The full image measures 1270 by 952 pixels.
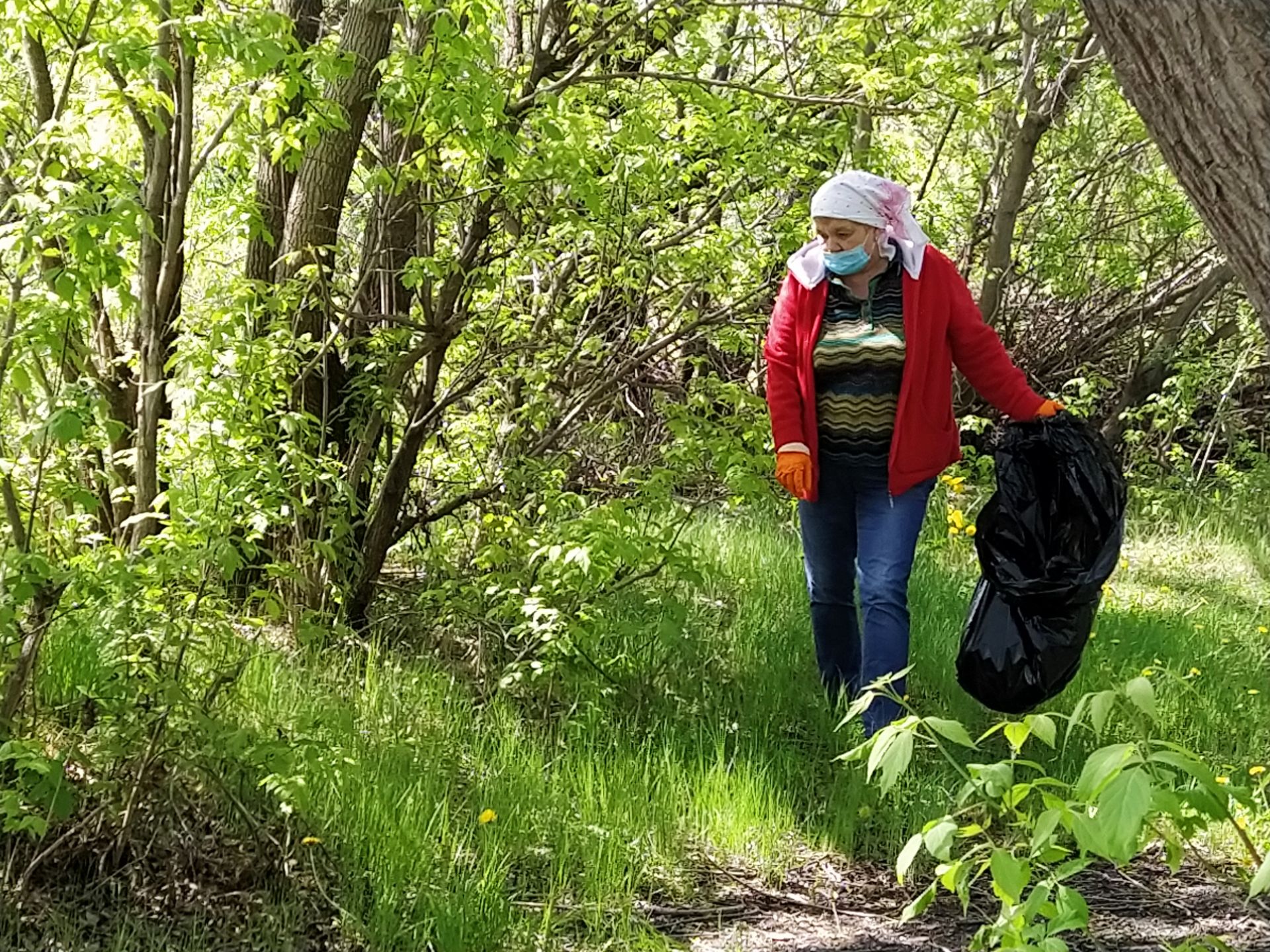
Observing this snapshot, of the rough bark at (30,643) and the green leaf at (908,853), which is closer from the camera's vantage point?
the green leaf at (908,853)

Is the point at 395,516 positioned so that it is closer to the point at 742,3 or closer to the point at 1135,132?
the point at 742,3

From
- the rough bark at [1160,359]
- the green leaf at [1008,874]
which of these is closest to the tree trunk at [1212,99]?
the green leaf at [1008,874]

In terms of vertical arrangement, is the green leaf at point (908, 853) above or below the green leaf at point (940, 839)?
below

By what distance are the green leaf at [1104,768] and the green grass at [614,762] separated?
1406 millimetres

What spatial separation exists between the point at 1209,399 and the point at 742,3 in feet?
17.6

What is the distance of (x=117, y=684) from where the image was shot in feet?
8.59

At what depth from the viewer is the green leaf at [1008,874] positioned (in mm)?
1421

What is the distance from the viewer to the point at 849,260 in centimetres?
338

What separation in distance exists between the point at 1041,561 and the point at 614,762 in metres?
1.28

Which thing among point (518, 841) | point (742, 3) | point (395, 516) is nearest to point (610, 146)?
point (742, 3)

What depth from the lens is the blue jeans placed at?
3490 millimetres

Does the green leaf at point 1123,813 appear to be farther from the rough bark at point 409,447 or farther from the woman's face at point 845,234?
the rough bark at point 409,447

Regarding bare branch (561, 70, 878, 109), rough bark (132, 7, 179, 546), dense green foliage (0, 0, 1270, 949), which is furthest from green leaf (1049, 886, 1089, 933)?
bare branch (561, 70, 878, 109)

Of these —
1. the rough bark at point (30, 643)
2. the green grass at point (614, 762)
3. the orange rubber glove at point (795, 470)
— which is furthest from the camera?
the orange rubber glove at point (795, 470)
